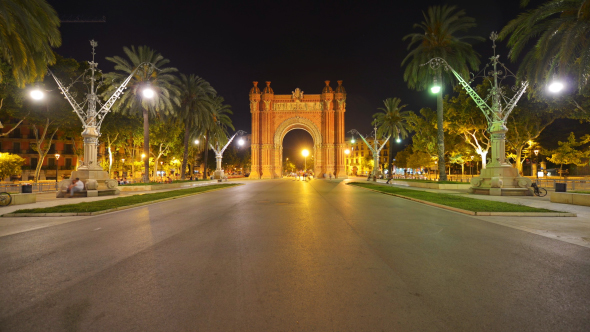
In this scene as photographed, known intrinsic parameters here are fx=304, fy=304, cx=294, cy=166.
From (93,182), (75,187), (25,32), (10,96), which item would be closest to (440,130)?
(93,182)

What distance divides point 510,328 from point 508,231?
605cm

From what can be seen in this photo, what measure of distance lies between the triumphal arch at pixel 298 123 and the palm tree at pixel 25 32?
57524 mm

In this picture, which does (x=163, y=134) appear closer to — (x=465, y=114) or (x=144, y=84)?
(x=144, y=84)

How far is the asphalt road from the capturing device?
3.38 meters

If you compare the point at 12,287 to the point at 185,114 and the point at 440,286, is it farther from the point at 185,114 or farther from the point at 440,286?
the point at 185,114

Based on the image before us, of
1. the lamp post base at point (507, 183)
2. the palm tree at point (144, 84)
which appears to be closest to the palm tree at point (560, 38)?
the lamp post base at point (507, 183)

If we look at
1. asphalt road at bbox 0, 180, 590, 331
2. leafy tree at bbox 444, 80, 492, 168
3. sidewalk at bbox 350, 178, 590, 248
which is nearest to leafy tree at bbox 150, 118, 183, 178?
leafy tree at bbox 444, 80, 492, 168

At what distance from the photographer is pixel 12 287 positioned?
4.31 meters

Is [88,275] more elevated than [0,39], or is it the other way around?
[0,39]

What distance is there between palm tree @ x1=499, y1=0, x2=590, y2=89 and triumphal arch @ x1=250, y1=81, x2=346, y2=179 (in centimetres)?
5621

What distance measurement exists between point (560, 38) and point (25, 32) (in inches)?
745

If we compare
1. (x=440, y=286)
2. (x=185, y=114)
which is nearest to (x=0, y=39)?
(x=440, y=286)

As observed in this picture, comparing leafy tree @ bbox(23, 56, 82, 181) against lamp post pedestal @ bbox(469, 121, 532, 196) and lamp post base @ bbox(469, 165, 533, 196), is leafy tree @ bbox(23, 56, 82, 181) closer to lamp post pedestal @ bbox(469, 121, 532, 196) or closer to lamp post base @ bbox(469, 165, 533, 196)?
lamp post pedestal @ bbox(469, 121, 532, 196)

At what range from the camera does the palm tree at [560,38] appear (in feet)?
34.5
